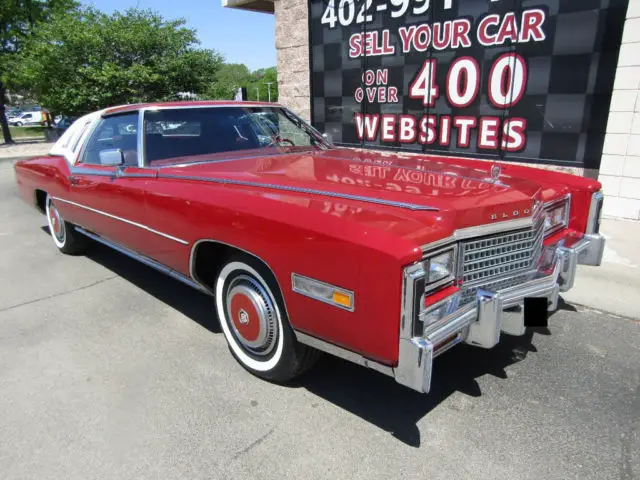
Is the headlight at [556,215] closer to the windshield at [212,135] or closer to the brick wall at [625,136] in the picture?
the windshield at [212,135]

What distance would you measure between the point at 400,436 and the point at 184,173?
2092mm

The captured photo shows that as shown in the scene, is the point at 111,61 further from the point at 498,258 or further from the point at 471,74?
the point at 498,258

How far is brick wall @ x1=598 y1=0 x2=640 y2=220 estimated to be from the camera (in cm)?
573

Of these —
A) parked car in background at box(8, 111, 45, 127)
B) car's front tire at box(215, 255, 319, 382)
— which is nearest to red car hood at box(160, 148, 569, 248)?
car's front tire at box(215, 255, 319, 382)

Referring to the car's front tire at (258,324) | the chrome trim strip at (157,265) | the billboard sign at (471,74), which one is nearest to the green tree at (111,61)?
the billboard sign at (471,74)

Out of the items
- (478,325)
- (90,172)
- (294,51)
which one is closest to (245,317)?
(478,325)

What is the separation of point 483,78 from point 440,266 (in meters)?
5.94

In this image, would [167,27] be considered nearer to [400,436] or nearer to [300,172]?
[300,172]

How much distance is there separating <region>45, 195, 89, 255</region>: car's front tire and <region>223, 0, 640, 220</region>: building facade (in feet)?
18.1

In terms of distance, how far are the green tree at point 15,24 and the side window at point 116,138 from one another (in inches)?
783

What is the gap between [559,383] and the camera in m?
2.73

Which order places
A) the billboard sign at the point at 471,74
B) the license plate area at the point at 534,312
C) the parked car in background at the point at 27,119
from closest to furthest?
1. the license plate area at the point at 534,312
2. the billboard sign at the point at 471,74
3. the parked car in background at the point at 27,119

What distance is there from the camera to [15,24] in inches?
832

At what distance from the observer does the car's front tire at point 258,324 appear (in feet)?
8.36
